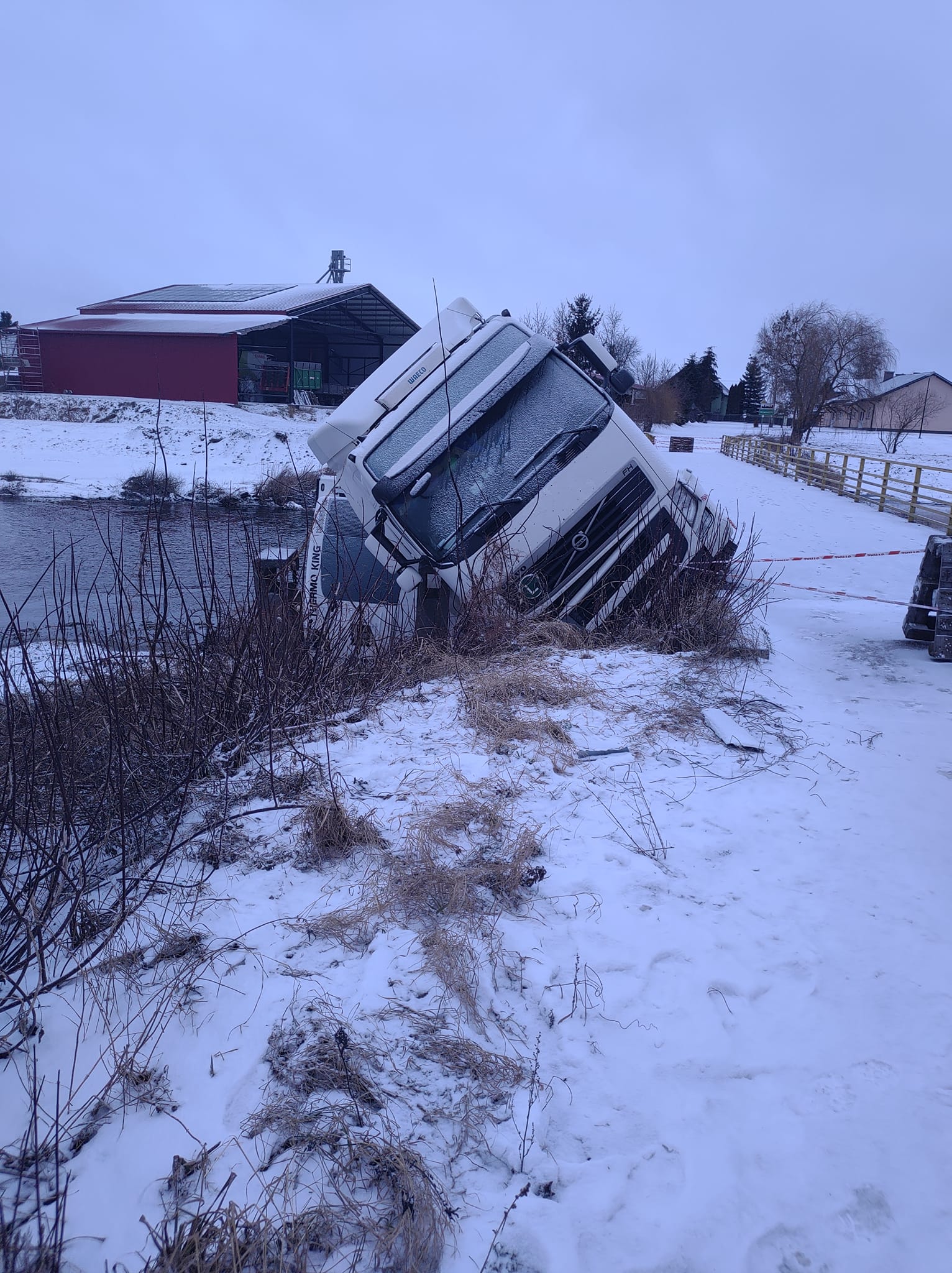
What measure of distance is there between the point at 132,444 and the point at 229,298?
45.0ft

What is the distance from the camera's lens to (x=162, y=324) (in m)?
34.8

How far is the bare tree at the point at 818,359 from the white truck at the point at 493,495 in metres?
44.0

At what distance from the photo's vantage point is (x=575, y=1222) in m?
1.93

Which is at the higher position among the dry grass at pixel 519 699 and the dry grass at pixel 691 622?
the dry grass at pixel 691 622

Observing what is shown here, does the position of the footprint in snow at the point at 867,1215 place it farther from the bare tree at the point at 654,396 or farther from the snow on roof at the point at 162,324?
the bare tree at the point at 654,396

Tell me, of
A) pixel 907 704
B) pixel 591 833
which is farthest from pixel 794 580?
pixel 591 833

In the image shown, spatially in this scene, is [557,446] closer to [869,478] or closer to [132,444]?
[132,444]

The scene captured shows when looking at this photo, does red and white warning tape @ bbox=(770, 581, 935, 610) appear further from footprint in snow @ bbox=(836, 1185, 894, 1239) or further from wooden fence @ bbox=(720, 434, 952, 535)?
wooden fence @ bbox=(720, 434, 952, 535)

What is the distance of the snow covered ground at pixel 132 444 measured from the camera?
1019 inches

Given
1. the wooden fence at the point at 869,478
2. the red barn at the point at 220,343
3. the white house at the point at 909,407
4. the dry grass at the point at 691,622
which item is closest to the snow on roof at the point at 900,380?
the white house at the point at 909,407

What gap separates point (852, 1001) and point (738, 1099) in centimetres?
61

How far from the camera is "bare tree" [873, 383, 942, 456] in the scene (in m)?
58.6

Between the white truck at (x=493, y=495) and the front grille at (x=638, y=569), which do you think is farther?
the front grille at (x=638, y=569)

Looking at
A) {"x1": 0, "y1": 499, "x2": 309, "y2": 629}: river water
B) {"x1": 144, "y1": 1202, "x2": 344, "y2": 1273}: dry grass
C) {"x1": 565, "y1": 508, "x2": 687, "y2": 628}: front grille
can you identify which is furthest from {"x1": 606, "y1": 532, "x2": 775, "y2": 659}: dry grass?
{"x1": 144, "y1": 1202, "x2": 344, "y2": 1273}: dry grass
